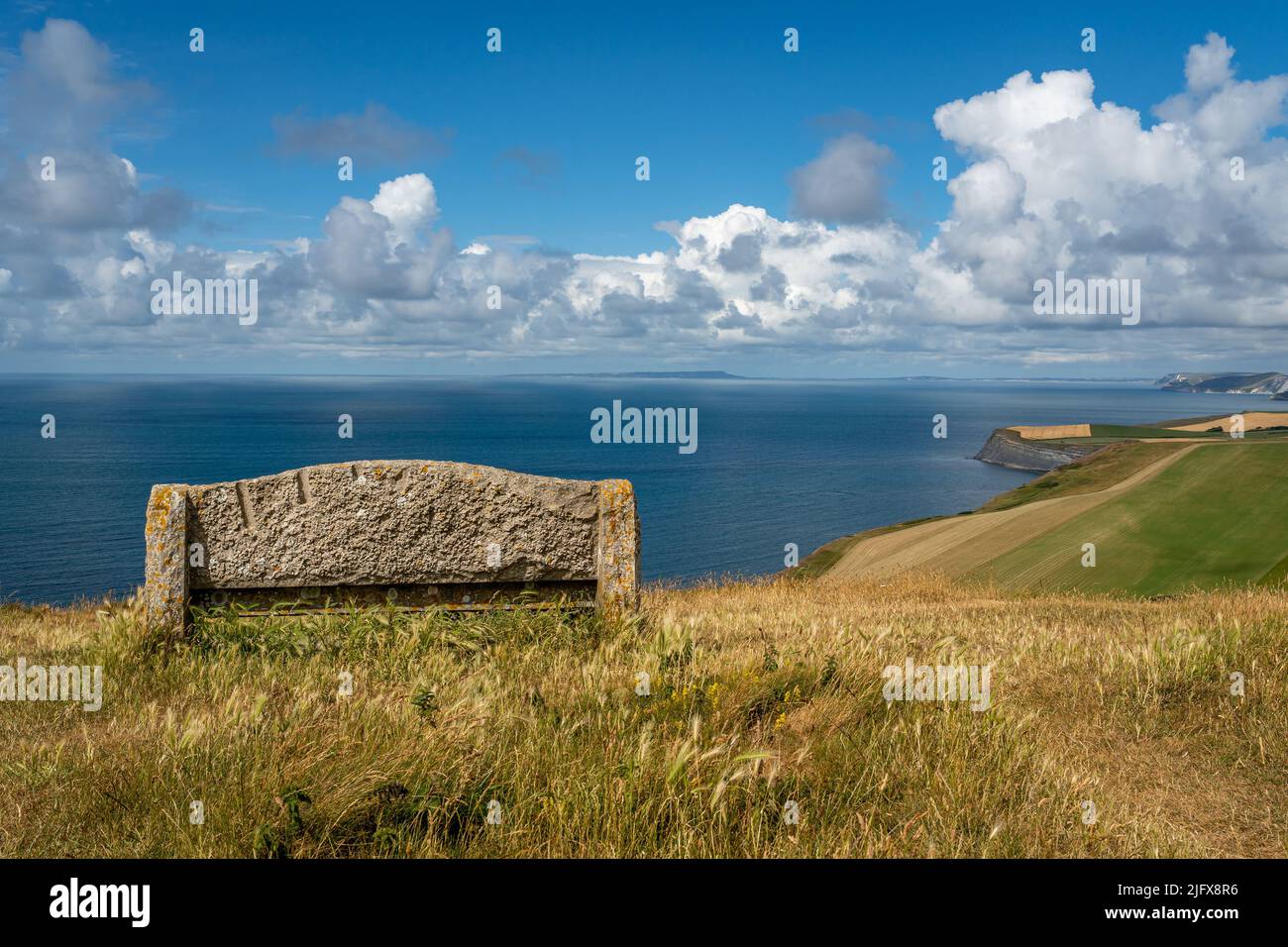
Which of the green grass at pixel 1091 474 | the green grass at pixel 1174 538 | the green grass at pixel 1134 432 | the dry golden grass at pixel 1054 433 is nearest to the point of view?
the green grass at pixel 1174 538

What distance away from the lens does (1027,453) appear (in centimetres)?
14525

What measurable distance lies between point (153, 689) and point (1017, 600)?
1218cm

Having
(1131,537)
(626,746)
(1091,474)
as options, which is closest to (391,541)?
(626,746)

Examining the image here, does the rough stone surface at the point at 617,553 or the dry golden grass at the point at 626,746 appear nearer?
the dry golden grass at the point at 626,746

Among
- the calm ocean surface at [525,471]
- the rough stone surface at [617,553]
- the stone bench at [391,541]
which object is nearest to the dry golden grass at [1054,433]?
the calm ocean surface at [525,471]

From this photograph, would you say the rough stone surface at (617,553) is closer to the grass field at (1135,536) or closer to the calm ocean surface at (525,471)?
the grass field at (1135,536)

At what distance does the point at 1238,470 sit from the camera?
63406 millimetres

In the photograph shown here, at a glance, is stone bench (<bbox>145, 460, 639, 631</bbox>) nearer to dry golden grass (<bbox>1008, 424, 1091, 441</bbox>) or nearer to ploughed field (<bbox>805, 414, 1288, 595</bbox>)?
ploughed field (<bbox>805, 414, 1288, 595</bbox>)

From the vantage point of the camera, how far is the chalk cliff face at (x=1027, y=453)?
136 meters

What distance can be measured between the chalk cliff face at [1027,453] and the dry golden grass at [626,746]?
135 m
